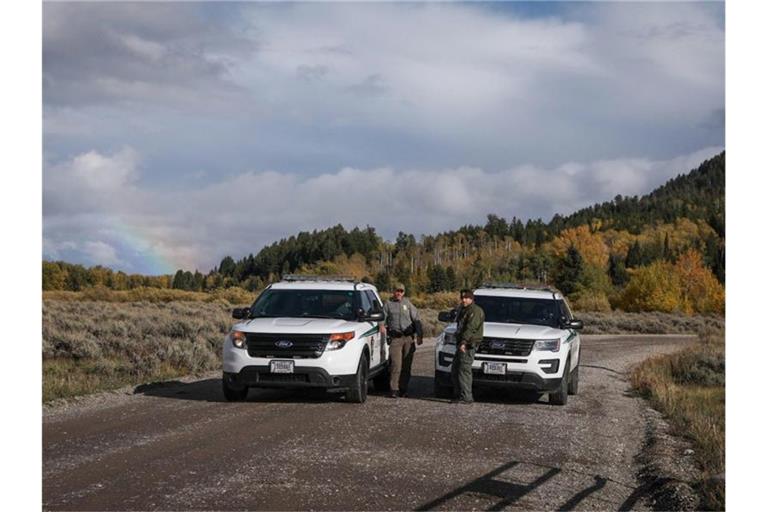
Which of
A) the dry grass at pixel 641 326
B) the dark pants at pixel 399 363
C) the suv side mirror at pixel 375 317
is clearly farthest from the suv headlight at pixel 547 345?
the dry grass at pixel 641 326

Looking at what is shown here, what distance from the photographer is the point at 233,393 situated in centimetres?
1461

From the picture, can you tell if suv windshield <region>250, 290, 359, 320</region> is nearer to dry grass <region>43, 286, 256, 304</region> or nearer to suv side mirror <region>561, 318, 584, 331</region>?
suv side mirror <region>561, 318, 584, 331</region>

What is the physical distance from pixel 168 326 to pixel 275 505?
65.5 ft

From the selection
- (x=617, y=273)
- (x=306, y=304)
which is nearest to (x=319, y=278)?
(x=306, y=304)

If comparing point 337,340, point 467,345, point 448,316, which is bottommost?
point 467,345

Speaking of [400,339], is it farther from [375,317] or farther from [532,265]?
[532,265]

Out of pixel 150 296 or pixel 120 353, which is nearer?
pixel 120 353

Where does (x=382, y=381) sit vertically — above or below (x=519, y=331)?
below

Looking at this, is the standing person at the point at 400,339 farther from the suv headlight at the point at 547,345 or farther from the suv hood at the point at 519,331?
the suv headlight at the point at 547,345

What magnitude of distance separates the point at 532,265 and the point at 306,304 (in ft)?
381

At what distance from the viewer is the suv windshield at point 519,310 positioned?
16.6 meters

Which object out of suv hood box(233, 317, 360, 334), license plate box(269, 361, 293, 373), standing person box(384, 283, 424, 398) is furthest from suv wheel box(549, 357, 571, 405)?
license plate box(269, 361, 293, 373)

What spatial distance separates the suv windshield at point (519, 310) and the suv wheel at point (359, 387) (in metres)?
2.98
